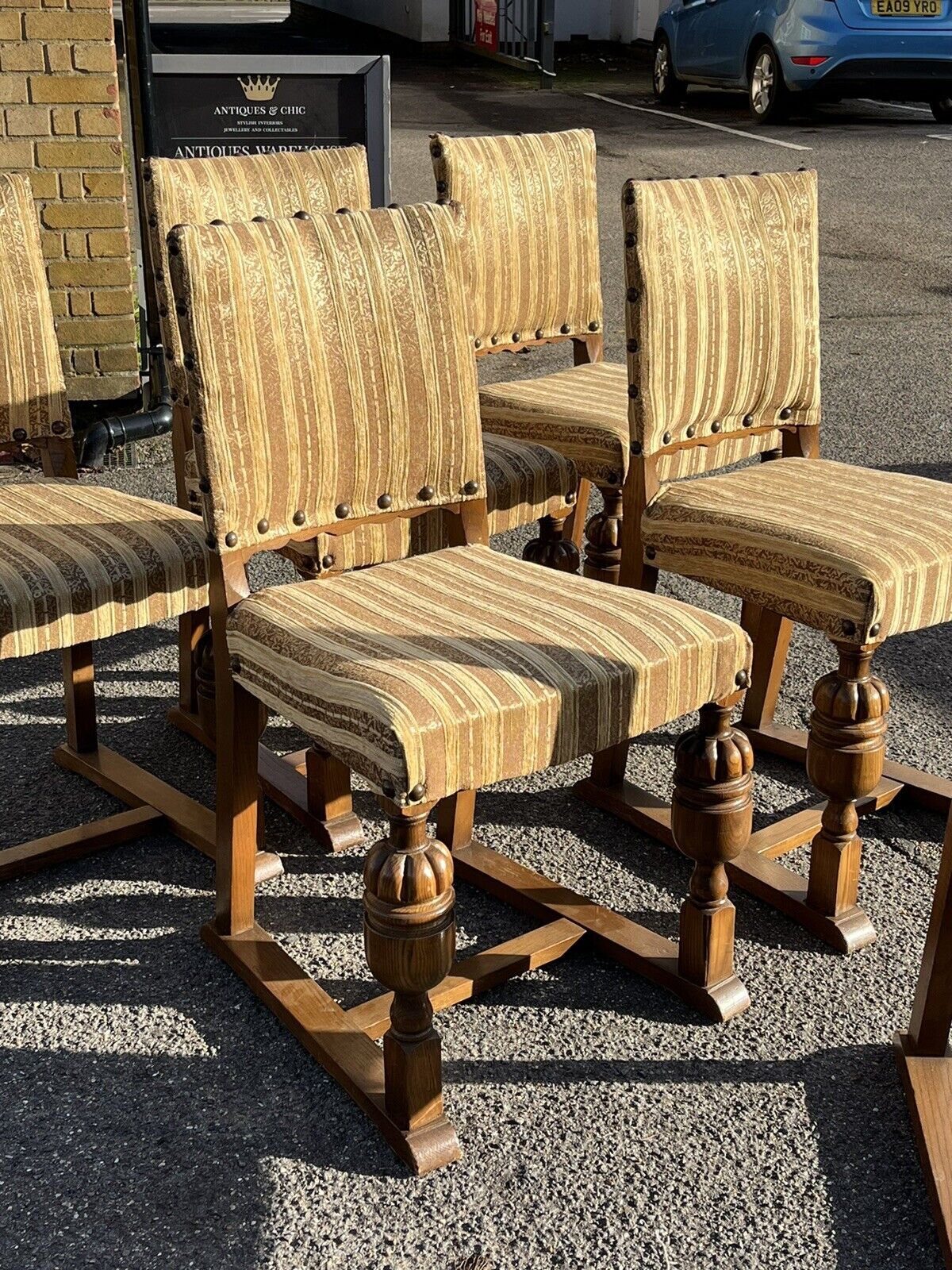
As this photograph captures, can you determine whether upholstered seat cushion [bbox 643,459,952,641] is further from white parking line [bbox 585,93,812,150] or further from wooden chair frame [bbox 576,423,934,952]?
white parking line [bbox 585,93,812,150]

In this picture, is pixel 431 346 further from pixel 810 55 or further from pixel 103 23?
pixel 810 55

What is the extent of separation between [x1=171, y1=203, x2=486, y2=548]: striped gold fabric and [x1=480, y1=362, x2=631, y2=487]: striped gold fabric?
56 centimetres

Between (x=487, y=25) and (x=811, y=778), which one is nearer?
(x=811, y=778)

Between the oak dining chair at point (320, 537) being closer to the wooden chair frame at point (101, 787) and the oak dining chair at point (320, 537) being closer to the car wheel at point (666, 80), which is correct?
the wooden chair frame at point (101, 787)

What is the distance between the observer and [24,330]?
2967 mm

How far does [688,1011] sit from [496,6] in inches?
743

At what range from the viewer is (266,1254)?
6.52 ft

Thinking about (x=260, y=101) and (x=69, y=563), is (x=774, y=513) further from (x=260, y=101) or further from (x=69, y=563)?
(x=260, y=101)

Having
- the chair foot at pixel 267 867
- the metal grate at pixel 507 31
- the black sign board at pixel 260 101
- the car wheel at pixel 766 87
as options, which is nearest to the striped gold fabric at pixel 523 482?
the chair foot at pixel 267 867

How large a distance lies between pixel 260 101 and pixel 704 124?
8.90 metres

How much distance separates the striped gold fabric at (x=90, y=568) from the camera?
2463mm

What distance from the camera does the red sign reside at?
1938cm

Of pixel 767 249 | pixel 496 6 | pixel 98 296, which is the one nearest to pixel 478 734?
pixel 767 249

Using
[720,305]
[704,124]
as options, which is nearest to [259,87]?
[720,305]
